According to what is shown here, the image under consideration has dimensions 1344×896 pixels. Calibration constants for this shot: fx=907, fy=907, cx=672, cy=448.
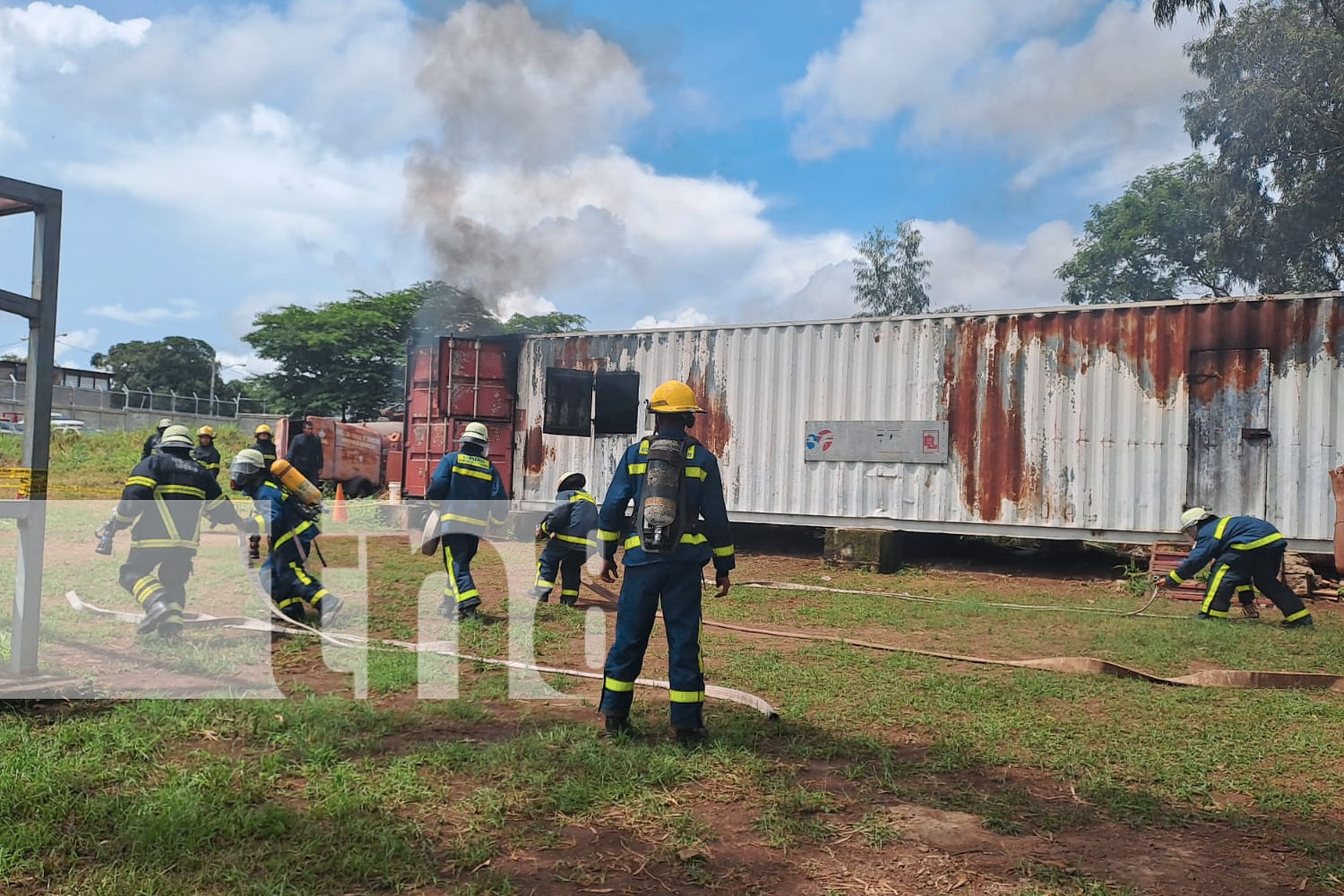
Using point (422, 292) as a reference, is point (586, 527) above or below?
below

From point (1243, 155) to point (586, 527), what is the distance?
18.7 metres

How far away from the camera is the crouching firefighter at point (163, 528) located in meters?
6.23

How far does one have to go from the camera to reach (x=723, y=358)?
1311 centimetres

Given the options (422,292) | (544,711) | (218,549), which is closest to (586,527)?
(544,711)

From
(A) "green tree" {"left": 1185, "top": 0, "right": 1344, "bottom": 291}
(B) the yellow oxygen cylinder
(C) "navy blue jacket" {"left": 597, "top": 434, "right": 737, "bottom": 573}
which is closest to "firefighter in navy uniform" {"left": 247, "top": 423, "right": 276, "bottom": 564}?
(B) the yellow oxygen cylinder

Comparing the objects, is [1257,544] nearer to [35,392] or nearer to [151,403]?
[35,392]

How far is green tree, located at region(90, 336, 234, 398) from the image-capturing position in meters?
50.4

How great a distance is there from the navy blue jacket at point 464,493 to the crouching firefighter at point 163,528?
1.74 metres

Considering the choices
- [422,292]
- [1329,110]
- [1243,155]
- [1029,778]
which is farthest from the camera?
[422,292]

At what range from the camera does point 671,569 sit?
14.8 ft

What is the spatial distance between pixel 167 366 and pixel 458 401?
45190 mm

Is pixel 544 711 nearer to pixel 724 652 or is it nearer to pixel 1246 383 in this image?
pixel 724 652

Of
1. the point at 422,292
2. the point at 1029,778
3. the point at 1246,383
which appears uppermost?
the point at 422,292

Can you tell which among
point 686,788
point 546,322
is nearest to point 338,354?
point 546,322
